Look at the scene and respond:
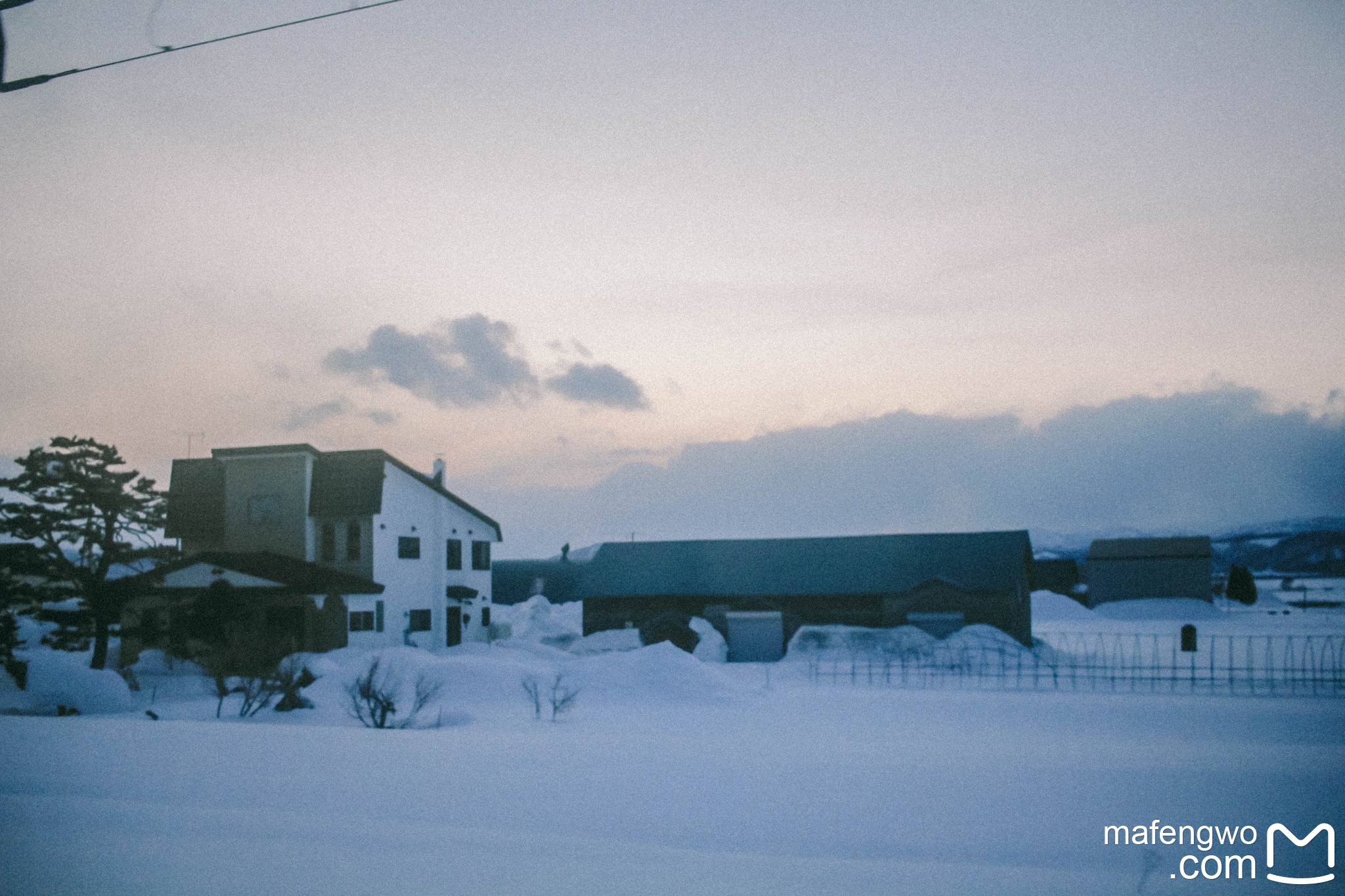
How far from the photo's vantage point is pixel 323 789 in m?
13.1

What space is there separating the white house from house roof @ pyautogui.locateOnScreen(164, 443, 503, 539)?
0.11 feet

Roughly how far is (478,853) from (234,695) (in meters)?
17.4

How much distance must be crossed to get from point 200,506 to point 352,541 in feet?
21.4

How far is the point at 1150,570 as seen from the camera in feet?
214

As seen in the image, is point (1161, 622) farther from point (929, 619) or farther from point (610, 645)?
point (610, 645)

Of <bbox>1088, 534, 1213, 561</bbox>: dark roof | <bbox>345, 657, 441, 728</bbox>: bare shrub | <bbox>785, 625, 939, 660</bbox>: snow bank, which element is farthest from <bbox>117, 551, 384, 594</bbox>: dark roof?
<bbox>1088, 534, 1213, 561</bbox>: dark roof

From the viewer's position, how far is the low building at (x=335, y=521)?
3469 centimetres

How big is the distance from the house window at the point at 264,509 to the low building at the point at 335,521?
34 millimetres

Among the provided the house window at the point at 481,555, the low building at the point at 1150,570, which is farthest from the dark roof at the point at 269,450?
the low building at the point at 1150,570

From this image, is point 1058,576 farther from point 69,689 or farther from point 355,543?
point 69,689

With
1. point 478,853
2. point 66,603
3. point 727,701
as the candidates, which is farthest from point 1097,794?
point 66,603

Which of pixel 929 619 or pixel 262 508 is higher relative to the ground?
pixel 262 508

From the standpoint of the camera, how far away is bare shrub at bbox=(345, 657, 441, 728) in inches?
774

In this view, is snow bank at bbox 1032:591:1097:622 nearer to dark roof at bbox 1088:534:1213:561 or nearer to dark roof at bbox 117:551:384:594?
dark roof at bbox 1088:534:1213:561
